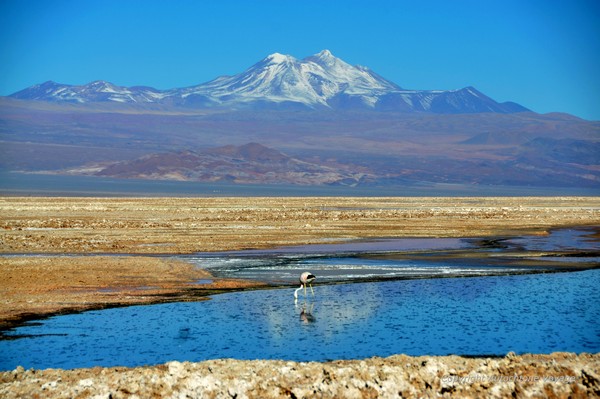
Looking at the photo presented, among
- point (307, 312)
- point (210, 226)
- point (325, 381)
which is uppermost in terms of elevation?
point (325, 381)

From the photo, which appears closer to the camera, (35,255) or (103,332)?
(103,332)

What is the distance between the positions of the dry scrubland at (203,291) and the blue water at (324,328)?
6.26 feet

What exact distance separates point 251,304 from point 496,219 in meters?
41.8

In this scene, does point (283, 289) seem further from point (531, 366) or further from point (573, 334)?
point (531, 366)

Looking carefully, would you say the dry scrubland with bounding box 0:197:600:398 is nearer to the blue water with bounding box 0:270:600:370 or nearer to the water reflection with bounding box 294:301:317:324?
the blue water with bounding box 0:270:600:370

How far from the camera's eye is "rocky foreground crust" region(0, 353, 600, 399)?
12.2 meters

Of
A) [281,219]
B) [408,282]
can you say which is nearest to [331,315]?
[408,282]

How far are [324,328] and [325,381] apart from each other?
639 cm

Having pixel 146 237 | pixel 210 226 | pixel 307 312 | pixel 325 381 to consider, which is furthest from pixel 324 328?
pixel 210 226

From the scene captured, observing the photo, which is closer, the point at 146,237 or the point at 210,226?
the point at 146,237

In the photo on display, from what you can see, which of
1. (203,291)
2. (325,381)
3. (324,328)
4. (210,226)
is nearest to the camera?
(325,381)

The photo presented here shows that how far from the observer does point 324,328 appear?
18.9 metres

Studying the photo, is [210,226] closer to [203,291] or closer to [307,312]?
[203,291]

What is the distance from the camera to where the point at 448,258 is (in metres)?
34.6
